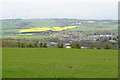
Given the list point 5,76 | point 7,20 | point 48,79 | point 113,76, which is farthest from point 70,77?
point 7,20

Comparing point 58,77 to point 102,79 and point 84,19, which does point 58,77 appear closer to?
point 102,79

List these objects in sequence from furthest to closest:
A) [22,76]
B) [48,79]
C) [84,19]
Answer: [84,19], [22,76], [48,79]

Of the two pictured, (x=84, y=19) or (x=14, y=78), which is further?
(x=84, y=19)

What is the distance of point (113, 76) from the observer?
11258 millimetres

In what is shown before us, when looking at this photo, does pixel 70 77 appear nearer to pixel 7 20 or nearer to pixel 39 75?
pixel 39 75

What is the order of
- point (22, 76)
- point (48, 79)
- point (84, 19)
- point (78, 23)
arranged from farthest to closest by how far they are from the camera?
point (84, 19)
point (78, 23)
point (22, 76)
point (48, 79)

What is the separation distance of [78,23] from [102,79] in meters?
90.2

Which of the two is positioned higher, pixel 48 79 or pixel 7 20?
pixel 7 20

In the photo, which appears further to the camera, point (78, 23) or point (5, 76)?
point (78, 23)

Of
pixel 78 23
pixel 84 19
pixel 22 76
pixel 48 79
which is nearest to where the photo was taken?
pixel 48 79

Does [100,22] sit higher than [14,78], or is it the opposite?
[100,22]

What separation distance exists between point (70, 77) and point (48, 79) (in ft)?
4.49

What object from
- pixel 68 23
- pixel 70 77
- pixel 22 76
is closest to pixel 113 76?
pixel 70 77

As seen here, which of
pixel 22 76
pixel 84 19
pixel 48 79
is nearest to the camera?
pixel 48 79
